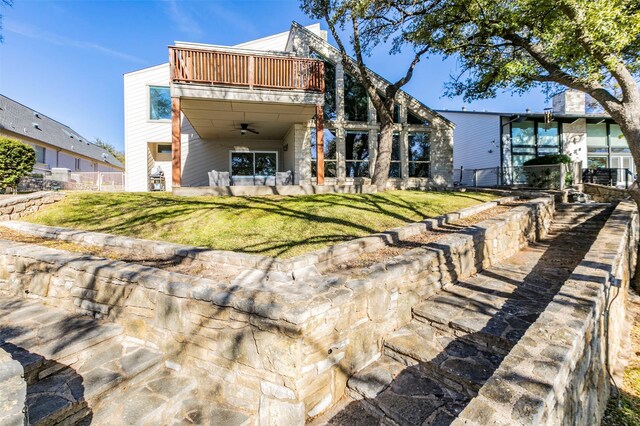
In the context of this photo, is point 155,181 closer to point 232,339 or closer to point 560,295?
point 232,339

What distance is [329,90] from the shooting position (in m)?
12.6

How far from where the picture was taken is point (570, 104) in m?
17.2

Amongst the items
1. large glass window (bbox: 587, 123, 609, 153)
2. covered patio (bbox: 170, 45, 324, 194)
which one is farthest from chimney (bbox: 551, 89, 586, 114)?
covered patio (bbox: 170, 45, 324, 194)

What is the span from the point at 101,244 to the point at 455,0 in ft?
33.4

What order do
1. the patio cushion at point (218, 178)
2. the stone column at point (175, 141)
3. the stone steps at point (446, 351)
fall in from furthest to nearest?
1. the patio cushion at point (218, 178)
2. the stone column at point (175, 141)
3. the stone steps at point (446, 351)

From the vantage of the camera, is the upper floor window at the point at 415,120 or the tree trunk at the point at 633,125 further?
the upper floor window at the point at 415,120

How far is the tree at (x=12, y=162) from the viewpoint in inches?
348

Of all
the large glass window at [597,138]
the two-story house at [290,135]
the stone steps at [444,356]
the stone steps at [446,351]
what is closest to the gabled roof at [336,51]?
the two-story house at [290,135]

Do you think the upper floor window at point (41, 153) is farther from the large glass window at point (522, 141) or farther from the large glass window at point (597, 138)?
the large glass window at point (597, 138)

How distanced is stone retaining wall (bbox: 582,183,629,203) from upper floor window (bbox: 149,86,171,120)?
18.0m

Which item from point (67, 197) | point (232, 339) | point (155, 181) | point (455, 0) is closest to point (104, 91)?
point (155, 181)

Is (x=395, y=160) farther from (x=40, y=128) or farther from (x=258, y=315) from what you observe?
(x=40, y=128)

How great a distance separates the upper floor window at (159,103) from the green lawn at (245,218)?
6.28 metres

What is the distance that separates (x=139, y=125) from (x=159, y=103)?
131 centimetres
